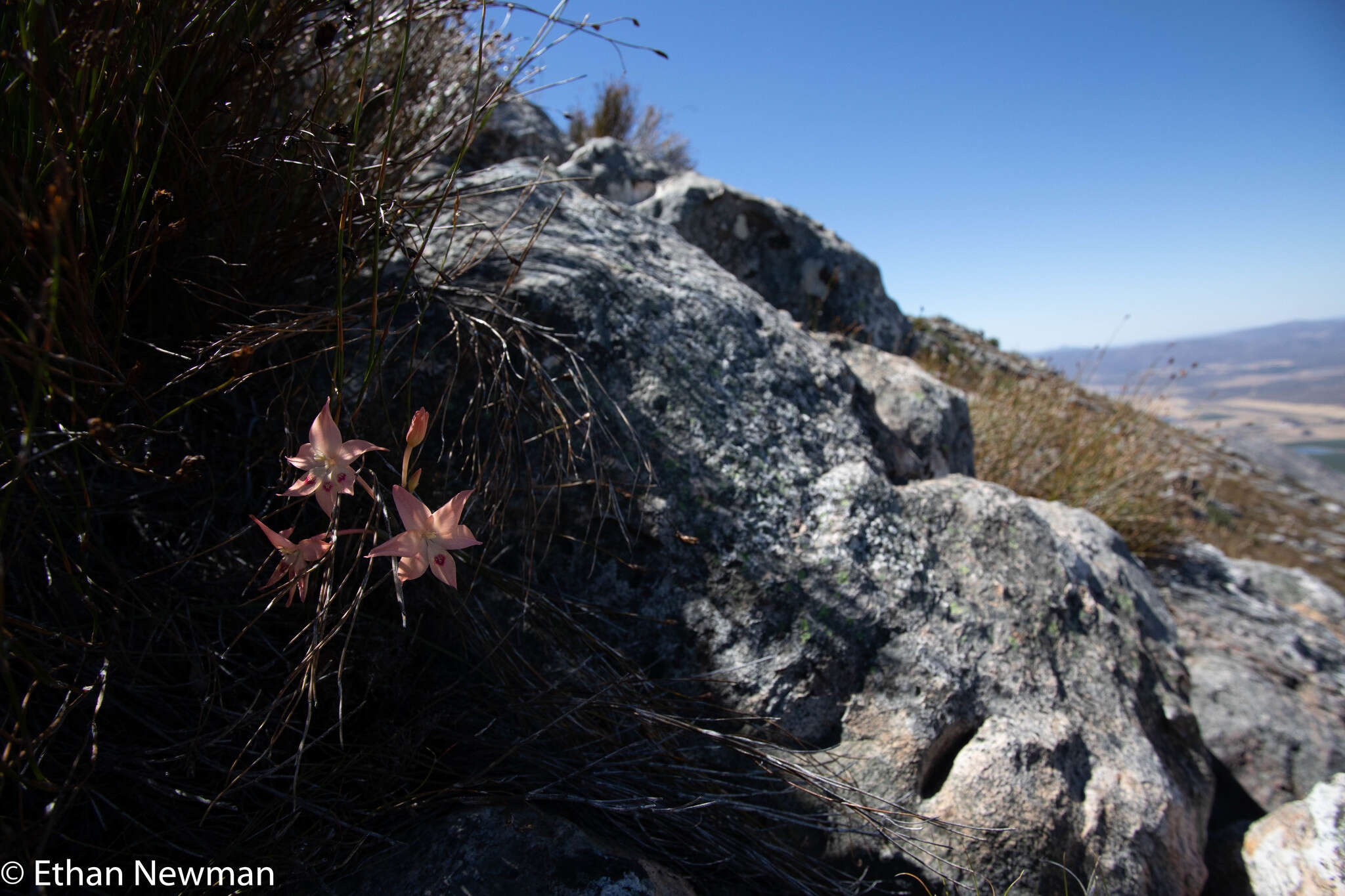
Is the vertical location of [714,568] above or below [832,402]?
below

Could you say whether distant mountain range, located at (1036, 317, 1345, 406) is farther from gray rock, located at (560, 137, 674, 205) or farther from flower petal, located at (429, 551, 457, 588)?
→ flower petal, located at (429, 551, 457, 588)

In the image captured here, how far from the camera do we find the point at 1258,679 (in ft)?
8.22

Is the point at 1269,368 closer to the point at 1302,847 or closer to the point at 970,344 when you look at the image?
the point at 970,344

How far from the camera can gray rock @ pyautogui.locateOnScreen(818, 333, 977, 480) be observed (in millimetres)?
2396

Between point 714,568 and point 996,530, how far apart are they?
97cm

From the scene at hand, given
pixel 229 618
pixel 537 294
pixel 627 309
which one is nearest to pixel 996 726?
pixel 627 309

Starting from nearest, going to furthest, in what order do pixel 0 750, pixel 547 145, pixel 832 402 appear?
pixel 0 750 < pixel 832 402 < pixel 547 145

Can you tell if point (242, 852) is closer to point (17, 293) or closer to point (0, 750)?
point (0, 750)

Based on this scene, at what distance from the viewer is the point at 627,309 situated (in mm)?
1870

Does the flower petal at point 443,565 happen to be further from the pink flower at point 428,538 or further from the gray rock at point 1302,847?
the gray rock at point 1302,847

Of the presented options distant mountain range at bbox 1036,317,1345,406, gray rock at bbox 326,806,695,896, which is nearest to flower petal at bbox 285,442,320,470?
gray rock at bbox 326,806,695,896

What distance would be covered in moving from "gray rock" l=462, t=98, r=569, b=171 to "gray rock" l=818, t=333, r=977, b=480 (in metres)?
1.87

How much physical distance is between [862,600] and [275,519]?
56.8 inches

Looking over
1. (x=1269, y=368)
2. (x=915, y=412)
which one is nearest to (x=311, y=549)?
(x=915, y=412)
